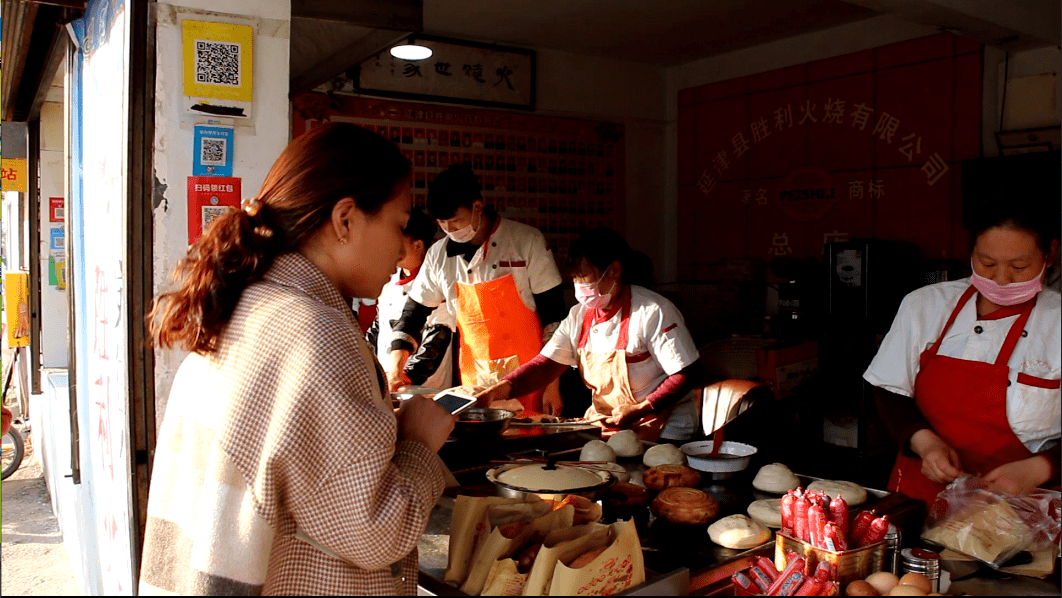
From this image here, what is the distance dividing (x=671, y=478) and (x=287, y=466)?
1.27m

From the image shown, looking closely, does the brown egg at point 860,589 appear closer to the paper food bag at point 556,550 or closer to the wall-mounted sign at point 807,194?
the paper food bag at point 556,550

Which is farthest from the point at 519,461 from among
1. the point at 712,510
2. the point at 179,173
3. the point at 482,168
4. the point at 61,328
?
the point at 61,328

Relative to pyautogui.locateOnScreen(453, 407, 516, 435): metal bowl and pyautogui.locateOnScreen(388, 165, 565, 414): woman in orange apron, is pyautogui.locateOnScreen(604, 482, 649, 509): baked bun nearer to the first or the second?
pyautogui.locateOnScreen(453, 407, 516, 435): metal bowl

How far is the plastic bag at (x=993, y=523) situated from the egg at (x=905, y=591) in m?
0.31

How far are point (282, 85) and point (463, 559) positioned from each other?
1.21 metres

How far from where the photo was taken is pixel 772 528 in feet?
6.33

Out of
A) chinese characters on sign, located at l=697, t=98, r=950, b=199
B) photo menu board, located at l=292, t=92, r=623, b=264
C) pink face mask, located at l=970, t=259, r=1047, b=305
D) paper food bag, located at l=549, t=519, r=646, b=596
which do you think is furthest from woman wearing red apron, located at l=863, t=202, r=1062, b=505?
photo menu board, located at l=292, t=92, r=623, b=264

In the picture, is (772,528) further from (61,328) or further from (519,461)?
(61,328)

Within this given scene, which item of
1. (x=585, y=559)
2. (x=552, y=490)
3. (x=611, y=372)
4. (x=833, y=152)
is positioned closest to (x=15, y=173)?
(x=611, y=372)

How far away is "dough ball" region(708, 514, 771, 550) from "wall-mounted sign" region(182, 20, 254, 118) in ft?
4.78

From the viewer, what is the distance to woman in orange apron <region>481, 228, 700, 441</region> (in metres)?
3.31

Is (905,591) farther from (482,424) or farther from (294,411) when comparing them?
(482,424)

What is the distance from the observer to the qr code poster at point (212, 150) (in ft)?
6.39

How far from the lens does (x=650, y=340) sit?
344 centimetres
